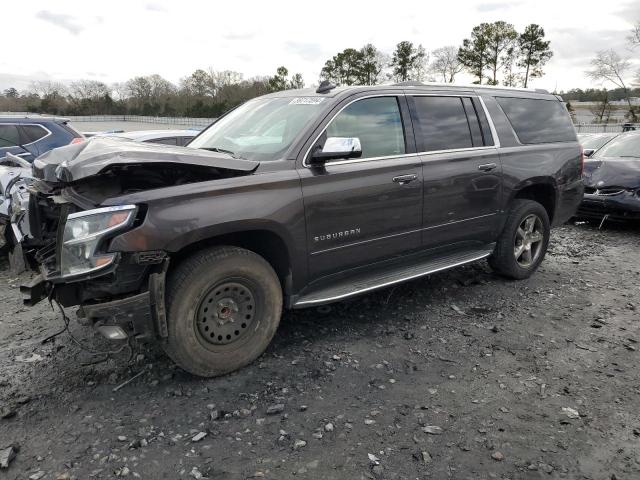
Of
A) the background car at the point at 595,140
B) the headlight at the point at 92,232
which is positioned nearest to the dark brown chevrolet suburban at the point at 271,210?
the headlight at the point at 92,232

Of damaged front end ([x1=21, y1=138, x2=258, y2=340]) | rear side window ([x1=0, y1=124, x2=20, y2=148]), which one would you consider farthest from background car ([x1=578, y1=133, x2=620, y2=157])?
rear side window ([x1=0, y1=124, x2=20, y2=148])

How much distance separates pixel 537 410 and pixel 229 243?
7.21ft

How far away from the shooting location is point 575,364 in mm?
3512

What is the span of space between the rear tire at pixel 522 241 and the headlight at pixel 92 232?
3.72 metres

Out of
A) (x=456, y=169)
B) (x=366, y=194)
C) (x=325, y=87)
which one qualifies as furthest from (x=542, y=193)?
(x=325, y=87)

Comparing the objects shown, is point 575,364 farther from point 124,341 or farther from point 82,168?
point 82,168

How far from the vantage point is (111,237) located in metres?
2.74

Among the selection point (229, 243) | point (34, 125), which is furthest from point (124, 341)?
point (34, 125)

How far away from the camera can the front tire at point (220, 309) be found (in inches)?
118

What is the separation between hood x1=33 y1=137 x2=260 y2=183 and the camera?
2.82 metres

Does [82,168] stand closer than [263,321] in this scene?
Yes

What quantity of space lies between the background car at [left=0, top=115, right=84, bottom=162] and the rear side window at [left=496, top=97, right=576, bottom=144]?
24.8 ft

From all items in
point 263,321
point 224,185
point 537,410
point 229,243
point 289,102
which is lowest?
point 537,410

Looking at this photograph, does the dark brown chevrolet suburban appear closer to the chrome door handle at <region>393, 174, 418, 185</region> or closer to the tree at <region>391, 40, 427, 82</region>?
the chrome door handle at <region>393, 174, 418, 185</region>
